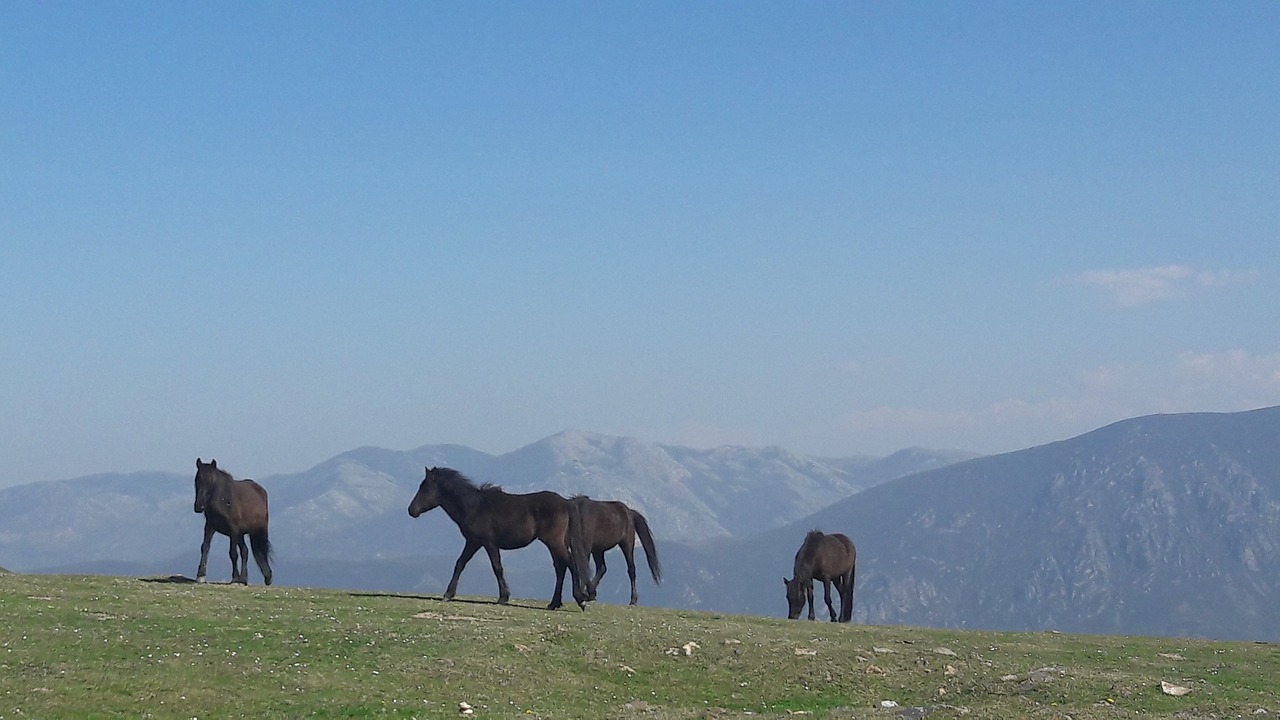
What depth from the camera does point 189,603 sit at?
3259 cm

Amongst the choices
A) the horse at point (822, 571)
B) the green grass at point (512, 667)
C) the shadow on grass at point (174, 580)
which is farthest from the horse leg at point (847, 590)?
the shadow on grass at point (174, 580)

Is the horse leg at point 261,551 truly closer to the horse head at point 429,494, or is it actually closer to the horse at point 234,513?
the horse at point 234,513

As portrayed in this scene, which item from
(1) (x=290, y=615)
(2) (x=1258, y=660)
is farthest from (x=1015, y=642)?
(1) (x=290, y=615)

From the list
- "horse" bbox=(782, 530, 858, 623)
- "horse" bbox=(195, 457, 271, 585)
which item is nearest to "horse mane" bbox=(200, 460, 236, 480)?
"horse" bbox=(195, 457, 271, 585)

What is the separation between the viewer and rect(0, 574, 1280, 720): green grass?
24.3m

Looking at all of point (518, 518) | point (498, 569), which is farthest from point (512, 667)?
point (518, 518)

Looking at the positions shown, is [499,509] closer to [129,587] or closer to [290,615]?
[290,615]

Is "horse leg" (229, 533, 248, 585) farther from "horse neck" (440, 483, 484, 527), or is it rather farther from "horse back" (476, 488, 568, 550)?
"horse back" (476, 488, 568, 550)

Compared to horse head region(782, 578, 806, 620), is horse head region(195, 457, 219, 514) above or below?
above

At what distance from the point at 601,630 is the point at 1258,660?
17689mm

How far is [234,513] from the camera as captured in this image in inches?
1610

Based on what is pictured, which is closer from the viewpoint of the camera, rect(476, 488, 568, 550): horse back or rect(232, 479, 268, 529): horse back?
rect(476, 488, 568, 550): horse back

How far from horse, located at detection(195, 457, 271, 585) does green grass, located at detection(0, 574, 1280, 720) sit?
5095mm

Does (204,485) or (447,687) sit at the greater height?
(204,485)
